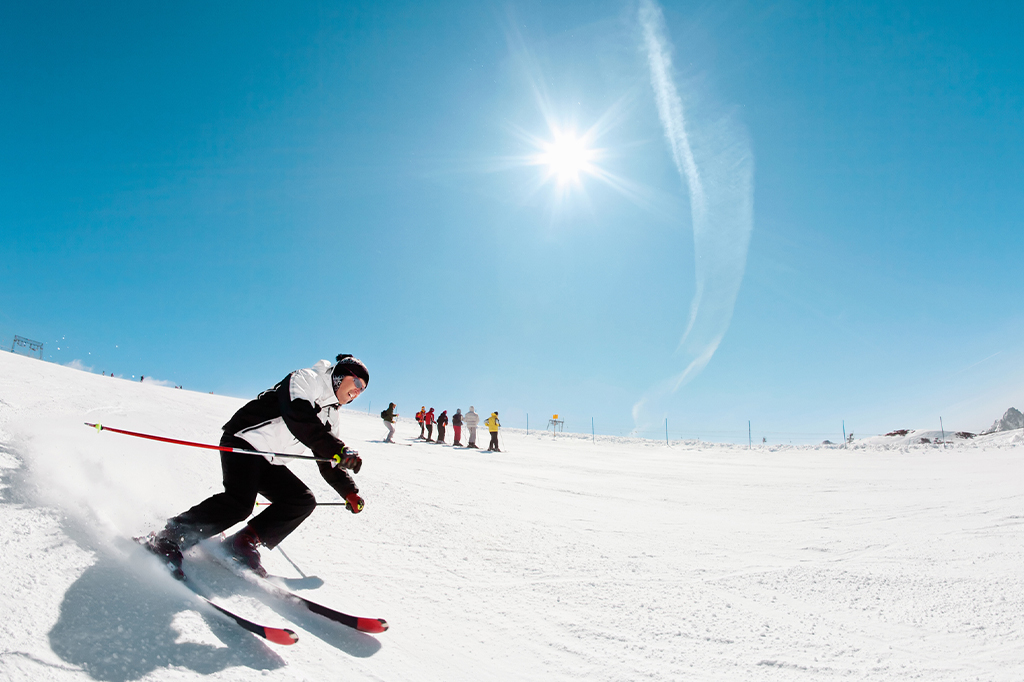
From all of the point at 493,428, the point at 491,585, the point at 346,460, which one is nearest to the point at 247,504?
the point at 346,460

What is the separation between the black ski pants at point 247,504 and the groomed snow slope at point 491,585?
0.27 m

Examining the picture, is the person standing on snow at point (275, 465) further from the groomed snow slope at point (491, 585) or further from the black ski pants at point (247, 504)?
the groomed snow slope at point (491, 585)

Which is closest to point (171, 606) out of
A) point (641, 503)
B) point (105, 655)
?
point (105, 655)

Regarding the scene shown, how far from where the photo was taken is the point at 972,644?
114 inches

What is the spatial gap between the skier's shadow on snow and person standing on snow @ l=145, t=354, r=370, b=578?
0.34 meters

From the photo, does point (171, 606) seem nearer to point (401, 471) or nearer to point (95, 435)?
point (95, 435)

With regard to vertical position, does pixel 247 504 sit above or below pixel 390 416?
below

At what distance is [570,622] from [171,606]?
7.43 ft

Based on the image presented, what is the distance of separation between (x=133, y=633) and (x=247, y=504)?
42.6 inches

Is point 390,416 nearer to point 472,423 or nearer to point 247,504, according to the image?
point 472,423

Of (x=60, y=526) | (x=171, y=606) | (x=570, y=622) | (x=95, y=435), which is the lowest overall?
(x=570, y=622)

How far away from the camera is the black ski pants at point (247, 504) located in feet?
10.0

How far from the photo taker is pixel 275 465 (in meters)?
3.46

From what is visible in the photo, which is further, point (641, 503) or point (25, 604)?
point (641, 503)
